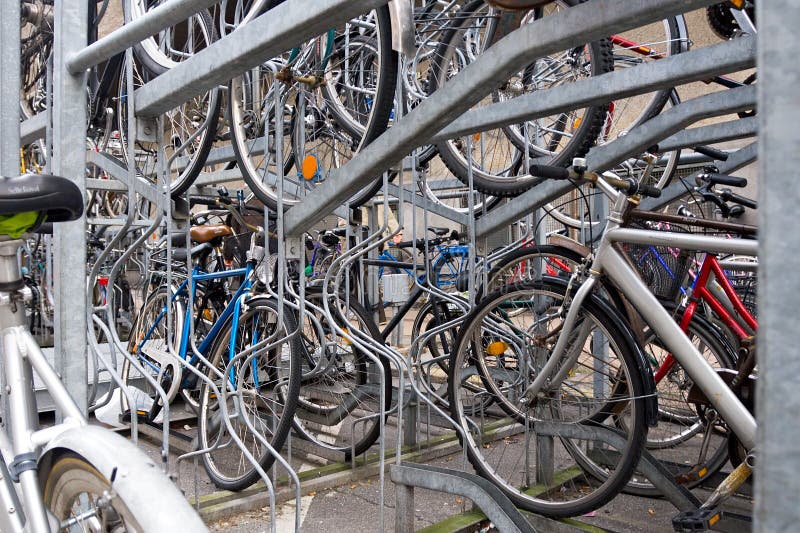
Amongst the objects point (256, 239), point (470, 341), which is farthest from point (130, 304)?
point (470, 341)

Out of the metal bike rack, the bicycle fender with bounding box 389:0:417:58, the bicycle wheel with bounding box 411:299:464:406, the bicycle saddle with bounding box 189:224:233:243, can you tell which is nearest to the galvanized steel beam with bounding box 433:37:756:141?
the metal bike rack

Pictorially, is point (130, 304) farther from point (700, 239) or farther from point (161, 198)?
point (700, 239)

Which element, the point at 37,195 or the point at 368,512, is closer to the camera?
the point at 37,195

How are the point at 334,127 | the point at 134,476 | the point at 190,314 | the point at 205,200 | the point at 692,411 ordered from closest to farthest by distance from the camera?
the point at 134,476 < the point at 692,411 < the point at 190,314 < the point at 334,127 < the point at 205,200

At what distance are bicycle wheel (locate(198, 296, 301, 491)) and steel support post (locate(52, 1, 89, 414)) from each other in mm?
1379

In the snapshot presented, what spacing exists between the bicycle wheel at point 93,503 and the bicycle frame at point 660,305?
1.61 meters

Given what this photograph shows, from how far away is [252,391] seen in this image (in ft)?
10.9

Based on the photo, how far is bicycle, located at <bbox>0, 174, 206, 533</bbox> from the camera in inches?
44.6

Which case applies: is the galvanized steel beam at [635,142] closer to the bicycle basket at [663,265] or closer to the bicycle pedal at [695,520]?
the bicycle basket at [663,265]

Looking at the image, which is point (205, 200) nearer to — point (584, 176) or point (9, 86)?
point (9, 86)

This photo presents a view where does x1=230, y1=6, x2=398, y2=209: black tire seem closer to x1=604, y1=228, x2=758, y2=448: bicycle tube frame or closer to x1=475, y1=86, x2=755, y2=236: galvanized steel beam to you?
x1=475, y1=86, x2=755, y2=236: galvanized steel beam

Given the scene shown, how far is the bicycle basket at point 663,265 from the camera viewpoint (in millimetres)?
2670

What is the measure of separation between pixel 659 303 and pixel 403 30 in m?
1.22

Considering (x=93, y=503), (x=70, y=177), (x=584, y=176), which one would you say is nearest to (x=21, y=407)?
(x=93, y=503)
